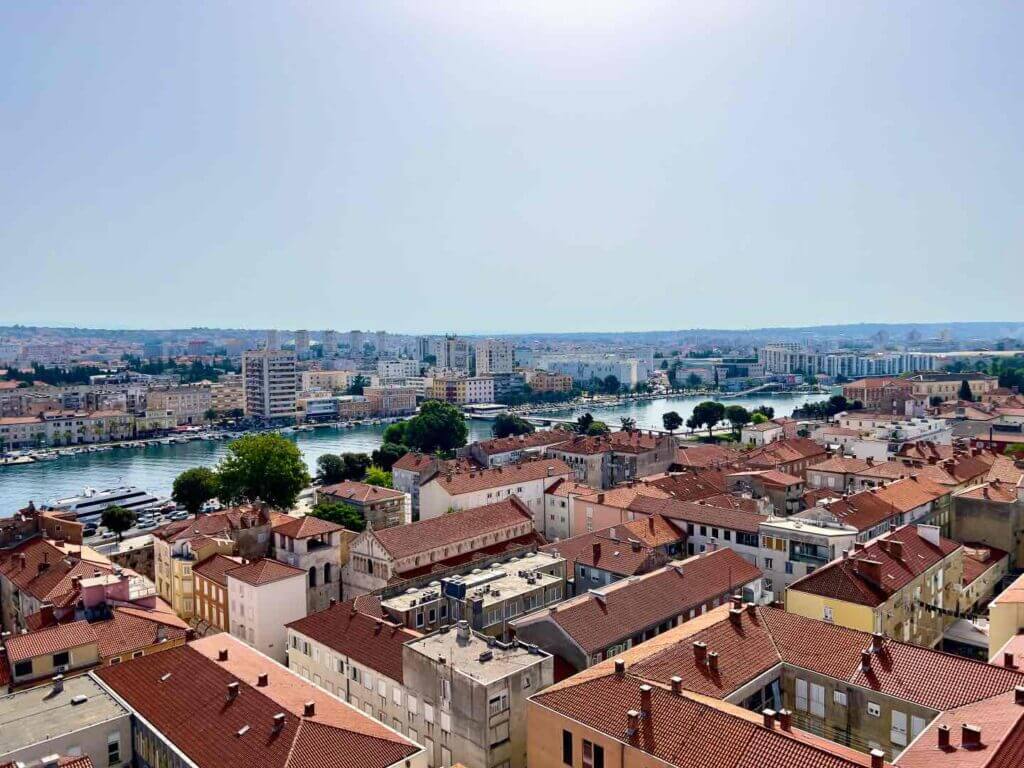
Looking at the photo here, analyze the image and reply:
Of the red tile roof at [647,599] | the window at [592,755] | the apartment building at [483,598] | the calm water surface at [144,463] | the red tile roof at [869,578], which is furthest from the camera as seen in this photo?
the calm water surface at [144,463]

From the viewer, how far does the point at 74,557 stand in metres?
23.6

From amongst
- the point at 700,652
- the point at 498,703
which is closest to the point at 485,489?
the point at 498,703

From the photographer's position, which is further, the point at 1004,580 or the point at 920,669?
the point at 1004,580

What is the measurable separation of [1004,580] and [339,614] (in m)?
20.1

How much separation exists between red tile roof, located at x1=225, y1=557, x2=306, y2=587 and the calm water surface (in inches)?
1345

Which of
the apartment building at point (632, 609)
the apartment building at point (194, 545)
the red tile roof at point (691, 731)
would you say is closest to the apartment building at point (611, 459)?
the apartment building at point (194, 545)

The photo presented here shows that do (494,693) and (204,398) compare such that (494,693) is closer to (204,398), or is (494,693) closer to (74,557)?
(74,557)

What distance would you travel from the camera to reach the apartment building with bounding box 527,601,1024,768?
10250mm

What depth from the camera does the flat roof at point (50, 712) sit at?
1279 cm

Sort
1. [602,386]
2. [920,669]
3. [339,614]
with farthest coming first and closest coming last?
[602,386] < [339,614] < [920,669]

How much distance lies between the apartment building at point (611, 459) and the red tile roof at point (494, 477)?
6666mm

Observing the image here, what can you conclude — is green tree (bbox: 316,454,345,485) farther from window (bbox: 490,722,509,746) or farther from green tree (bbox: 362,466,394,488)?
window (bbox: 490,722,509,746)

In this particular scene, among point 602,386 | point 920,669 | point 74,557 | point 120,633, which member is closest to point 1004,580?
point 920,669

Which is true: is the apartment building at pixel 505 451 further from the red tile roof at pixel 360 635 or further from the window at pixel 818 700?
the window at pixel 818 700
